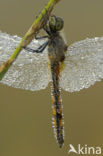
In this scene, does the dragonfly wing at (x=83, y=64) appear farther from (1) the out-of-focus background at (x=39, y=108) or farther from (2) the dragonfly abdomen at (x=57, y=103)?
(1) the out-of-focus background at (x=39, y=108)

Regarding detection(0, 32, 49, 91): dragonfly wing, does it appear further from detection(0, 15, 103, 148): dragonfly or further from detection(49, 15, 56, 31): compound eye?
detection(49, 15, 56, 31): compound eye

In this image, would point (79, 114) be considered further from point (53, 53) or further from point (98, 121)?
point (53, 53)

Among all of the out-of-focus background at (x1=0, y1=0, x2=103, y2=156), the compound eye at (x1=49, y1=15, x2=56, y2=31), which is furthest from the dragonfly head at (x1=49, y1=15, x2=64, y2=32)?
the out-of-focus background at (x1=0, y1=0, x2=103, y2=156)

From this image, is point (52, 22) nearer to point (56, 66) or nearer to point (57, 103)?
point (56, 66)

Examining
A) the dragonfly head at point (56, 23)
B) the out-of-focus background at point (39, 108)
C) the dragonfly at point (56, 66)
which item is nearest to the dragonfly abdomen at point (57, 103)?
the dragonfly at point (56, 66)

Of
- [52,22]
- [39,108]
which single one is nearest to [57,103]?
[52,22]
